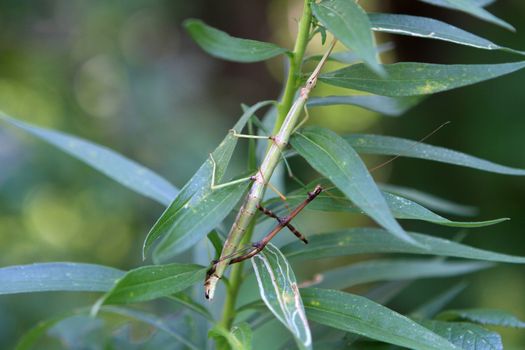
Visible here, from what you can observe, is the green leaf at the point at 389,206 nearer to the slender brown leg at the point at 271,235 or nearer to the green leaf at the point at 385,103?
the slender brown leg at the point at 271,235

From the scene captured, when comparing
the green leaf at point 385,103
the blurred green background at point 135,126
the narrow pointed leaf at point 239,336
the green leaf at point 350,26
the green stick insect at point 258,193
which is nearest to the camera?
the green leaf at point 350,26

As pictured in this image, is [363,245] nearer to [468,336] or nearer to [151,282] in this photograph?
[468,336]

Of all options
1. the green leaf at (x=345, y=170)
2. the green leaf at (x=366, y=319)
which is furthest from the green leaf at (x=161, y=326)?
the green leaf at (x=345, y=170)

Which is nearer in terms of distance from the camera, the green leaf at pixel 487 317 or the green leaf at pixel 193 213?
the green leaf at pixel 193 213

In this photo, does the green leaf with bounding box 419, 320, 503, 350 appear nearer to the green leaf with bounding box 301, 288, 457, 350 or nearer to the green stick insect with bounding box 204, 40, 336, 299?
the green leaf with bounding box 301, 288, 457, 350

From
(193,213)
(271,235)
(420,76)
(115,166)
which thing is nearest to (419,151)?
(420,76)

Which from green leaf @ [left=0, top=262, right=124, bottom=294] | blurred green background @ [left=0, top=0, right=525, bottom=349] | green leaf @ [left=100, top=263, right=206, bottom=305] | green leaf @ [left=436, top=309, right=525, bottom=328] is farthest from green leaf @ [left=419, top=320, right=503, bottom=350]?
blurred green background @ [left=0, top=0, right=525, bottom=349]

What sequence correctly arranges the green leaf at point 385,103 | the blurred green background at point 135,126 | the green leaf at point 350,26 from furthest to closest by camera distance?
the blurred green background at point 135,126, the green leaf at point 385,103, the green leaf at point 350,26
